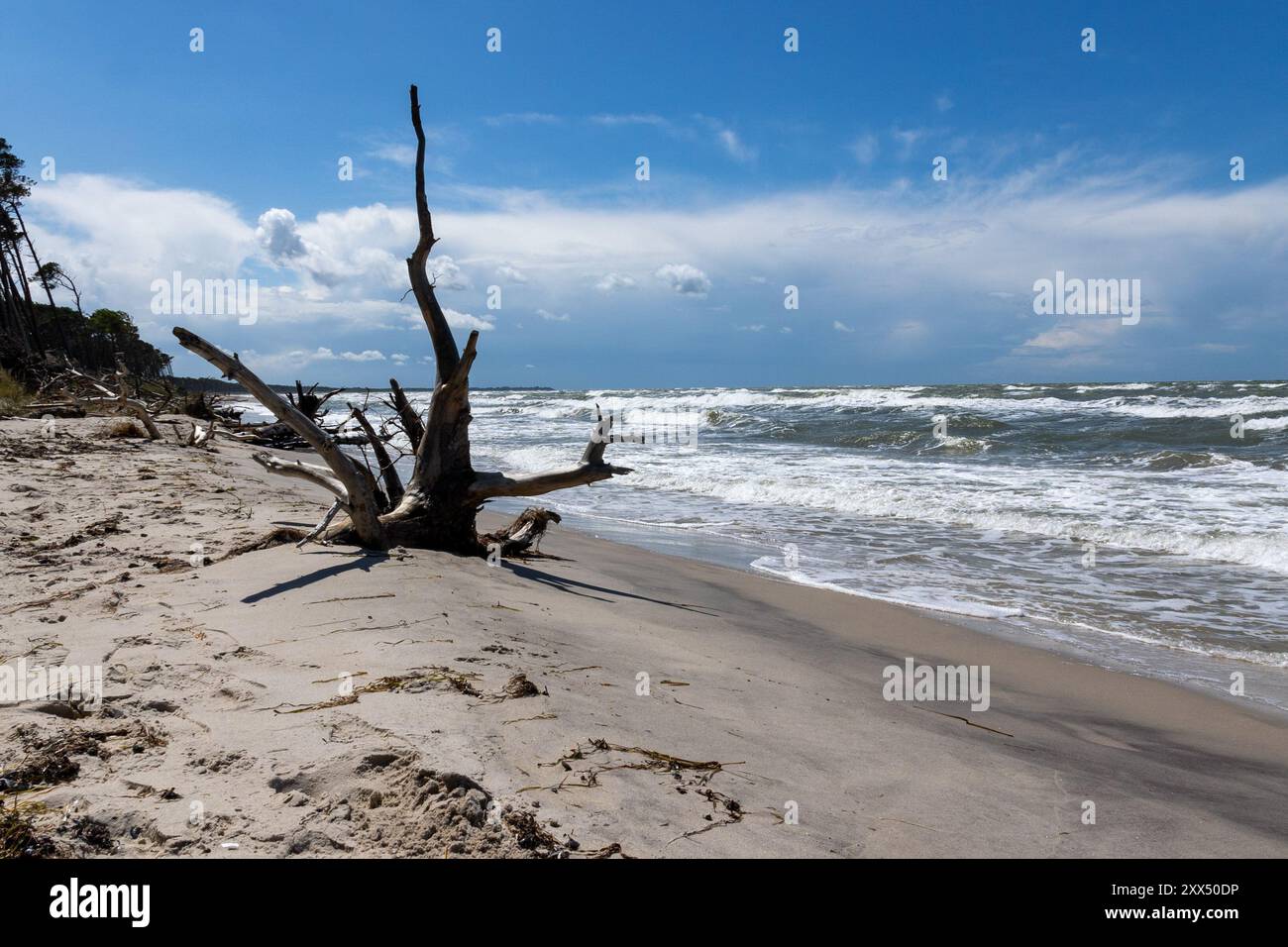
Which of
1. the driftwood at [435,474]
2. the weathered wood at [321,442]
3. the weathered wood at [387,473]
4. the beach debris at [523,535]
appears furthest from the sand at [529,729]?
the beach debris at [523,535]

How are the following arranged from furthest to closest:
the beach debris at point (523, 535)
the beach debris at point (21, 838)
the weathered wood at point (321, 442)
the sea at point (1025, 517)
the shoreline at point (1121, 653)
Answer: the beach debris at point (523, 535) < the sea at point (1025, 517) < the weathered wood at point (321, 442) < the shoreline at point (1121, 653) < the beach debris at point (21, 838)

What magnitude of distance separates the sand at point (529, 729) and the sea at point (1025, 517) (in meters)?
1.23

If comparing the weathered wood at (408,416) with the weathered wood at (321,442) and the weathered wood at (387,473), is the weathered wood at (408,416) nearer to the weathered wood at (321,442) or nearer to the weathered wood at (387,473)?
the weathered wood at (387,473)

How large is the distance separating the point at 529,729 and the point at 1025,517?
959 cm

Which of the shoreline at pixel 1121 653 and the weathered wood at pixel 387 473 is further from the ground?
the weathered wood at pixel 387 473

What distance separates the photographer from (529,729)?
280cm

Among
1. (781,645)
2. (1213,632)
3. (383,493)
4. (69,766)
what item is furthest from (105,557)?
(1213,632)

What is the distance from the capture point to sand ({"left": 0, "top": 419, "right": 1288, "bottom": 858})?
2.17 meters

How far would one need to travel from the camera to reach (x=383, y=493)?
22.7ft

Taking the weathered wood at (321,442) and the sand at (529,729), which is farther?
the weathered wood at (321,442)

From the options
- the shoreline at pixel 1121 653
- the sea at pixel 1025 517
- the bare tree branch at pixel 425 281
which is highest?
the bare tree branch at pixel 425 281

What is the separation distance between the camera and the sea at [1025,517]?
6.32m

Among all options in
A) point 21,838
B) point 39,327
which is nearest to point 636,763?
point 21,838

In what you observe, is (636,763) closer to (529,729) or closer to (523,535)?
(529,729)
